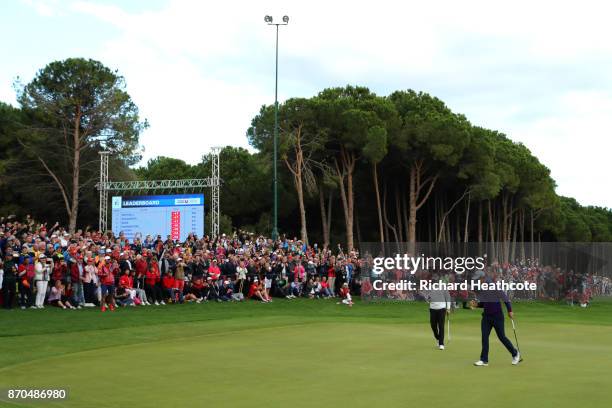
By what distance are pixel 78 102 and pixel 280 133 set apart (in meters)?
15.2

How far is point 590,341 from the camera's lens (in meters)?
20.3

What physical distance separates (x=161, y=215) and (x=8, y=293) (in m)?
16.7

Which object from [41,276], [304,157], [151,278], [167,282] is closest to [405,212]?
[304,157]

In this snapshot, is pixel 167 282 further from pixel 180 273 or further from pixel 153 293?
pixel 153 293

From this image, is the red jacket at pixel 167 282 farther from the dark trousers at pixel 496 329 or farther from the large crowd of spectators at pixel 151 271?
the dark trousers at pixel 496 329

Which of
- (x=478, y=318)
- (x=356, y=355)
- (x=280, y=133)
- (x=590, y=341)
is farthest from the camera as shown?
(x=280, y=133)

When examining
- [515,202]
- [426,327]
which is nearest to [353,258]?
[426,327]

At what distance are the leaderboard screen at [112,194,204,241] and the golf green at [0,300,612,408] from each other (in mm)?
13856

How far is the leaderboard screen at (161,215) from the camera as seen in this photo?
1603 inches

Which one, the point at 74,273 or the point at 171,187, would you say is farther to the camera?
the point at 171,187

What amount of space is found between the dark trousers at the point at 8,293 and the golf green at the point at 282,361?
1.09 meters

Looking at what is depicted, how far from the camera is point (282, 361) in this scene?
1532cm

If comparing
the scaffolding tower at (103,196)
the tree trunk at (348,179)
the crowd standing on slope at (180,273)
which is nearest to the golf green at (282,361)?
the crowd standing on slope at (180,273)

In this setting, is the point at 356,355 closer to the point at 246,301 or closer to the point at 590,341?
the point at 590,341
